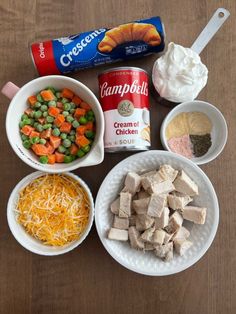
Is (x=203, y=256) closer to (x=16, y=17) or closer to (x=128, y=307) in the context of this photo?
(x=128, y=307)

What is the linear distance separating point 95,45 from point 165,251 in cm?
53

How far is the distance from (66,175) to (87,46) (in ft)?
1.05

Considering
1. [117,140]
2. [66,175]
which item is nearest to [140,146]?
[117,140]

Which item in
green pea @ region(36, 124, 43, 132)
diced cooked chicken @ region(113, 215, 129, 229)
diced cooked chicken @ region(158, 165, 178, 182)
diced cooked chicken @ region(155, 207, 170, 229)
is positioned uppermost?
green pea @ region(36, 124, 43, 132)

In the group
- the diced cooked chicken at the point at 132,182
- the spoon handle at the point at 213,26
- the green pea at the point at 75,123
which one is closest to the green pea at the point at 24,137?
the green pea at the point at 75,123

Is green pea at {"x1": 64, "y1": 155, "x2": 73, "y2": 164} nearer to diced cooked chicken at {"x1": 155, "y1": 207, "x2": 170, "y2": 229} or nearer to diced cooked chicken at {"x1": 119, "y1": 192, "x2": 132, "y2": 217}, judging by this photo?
diced cooked chicken at {"x1": 119, "y1": 192, "x2": 132, "y2": 217}

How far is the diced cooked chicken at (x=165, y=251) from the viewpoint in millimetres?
905

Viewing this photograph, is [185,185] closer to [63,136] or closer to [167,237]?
[167,237]

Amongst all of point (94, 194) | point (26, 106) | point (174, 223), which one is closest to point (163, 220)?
point (174, 223)

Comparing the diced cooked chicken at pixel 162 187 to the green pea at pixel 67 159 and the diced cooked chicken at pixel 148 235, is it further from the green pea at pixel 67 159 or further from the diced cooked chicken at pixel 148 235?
the green pea at pixel 67 159

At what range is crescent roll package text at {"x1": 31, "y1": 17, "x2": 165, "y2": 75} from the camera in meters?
0.91

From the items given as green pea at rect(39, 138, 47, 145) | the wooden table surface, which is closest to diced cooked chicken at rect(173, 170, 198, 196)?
the wooden table surface

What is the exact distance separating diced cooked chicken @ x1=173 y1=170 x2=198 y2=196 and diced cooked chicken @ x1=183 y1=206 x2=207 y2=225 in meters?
0.04

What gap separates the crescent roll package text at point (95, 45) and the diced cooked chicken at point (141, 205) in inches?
14.4
